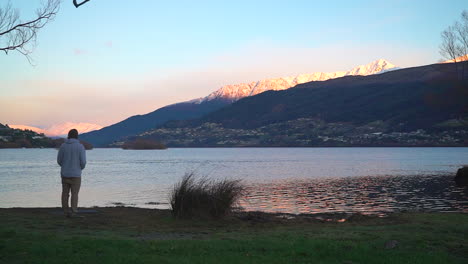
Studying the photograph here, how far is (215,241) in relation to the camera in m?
11.6

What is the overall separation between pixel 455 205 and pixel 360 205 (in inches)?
179

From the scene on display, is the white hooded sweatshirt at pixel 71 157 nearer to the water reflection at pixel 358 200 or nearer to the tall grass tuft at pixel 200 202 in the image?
the tall grass tuft at pixel 200 202

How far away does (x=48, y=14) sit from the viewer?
15.9 m

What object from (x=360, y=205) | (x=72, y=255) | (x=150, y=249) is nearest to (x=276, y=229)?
(x=150, y=249)

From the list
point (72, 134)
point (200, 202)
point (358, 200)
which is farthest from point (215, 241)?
point (358, 200)

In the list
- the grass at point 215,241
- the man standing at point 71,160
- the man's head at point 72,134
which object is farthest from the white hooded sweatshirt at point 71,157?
the grass at point 215,241

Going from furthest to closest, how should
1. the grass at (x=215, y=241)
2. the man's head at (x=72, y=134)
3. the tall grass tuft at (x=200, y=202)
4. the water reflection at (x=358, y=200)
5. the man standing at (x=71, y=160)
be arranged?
the water reflection at (x=358, y=200) → the tall grass tuft at (x=200, y=202) → the man's head at (x=72, y=134) → the man standing at (x=71, y=160) → the grass at (x=215, y=241)

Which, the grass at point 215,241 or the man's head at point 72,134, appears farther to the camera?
the man's head at point 72,134

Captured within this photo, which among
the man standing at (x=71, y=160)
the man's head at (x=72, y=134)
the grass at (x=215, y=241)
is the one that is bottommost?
the grass at (x=215, y=241)

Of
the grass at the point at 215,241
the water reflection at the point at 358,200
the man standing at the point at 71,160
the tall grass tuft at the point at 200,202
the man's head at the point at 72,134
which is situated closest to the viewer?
the grass at the point at 215,241

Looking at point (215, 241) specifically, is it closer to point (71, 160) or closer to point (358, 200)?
point (71, 160)

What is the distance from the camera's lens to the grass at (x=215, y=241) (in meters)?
9.79

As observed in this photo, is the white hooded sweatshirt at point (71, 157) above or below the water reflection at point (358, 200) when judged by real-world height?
above

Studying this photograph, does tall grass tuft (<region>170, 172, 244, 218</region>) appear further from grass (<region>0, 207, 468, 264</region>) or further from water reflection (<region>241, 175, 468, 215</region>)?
water reflection (<region>241, 175, 468, 215</region>)
